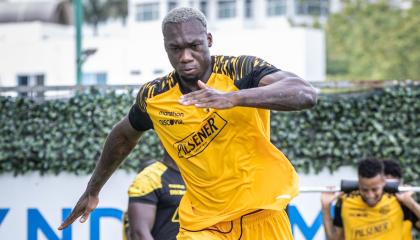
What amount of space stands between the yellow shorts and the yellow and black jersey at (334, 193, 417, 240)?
434cm

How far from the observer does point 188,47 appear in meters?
5.19

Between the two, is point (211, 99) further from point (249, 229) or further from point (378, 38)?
point (378, 38)

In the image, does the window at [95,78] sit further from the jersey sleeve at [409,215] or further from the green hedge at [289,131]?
the jersey sleeve at [409,215]

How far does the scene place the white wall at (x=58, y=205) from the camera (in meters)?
11.0

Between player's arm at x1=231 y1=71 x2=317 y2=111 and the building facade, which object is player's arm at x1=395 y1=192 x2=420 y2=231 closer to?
player's arm at x1=231 y1=71 x2=317 y2=111

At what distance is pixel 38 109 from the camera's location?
11.5 m

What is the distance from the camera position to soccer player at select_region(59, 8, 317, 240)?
524 centimetres

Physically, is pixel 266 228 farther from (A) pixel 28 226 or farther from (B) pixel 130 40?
(B) pixel 130 40

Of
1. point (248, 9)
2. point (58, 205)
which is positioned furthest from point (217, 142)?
point (248, 9)

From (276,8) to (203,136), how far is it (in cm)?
→ 5231

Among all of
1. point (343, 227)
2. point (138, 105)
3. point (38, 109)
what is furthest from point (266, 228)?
point (38, 109)

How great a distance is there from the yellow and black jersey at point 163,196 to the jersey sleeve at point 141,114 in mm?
1938

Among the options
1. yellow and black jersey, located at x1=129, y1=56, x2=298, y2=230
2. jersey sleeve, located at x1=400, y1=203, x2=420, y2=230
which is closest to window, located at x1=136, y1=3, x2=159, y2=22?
jersey sleeve, located at x1=400, y1=203, x2=420, y2=230

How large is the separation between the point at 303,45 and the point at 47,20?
19281mm
